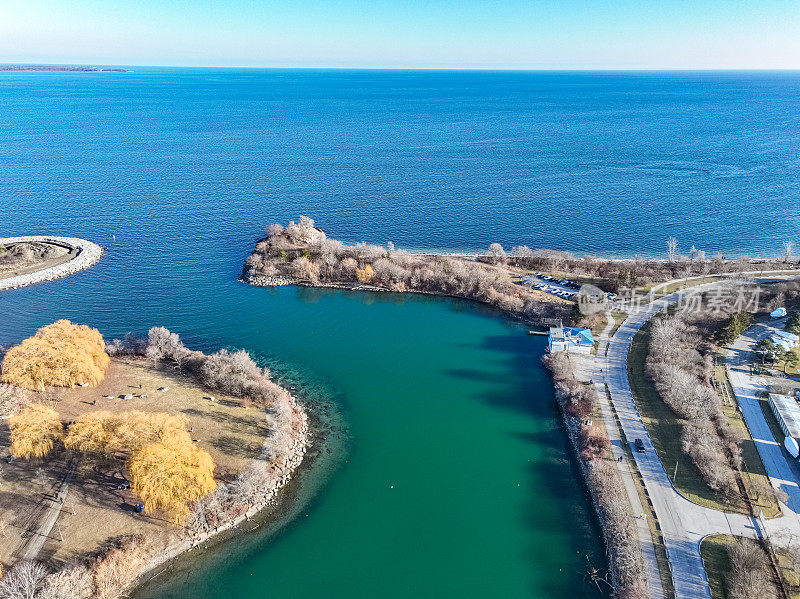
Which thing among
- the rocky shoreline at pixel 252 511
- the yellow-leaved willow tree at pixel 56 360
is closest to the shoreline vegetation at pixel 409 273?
the rocky shoreline at pixel 252 511

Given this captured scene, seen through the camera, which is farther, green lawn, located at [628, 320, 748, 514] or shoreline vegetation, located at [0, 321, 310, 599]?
green lawn, located at [628, 320, 748, 514]

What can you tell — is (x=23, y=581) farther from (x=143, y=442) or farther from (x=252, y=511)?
(x=252, y=511)

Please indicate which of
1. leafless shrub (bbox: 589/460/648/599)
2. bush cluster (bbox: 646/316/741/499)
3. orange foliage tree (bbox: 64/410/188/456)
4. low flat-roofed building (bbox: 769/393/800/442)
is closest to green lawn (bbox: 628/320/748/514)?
bush cluster (bbox: 646/316/741/499)

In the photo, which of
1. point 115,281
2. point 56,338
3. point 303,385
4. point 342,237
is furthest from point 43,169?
point 303,385

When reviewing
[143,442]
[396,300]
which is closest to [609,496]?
[143,442]

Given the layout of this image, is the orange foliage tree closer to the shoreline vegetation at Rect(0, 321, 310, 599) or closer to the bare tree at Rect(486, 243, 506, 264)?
the shoreline vegetation at Rect(0, 321, 310, 599)

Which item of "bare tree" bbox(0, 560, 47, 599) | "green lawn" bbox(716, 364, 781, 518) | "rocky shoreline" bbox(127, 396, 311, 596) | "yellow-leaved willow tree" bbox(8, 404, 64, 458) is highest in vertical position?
"yellow-leaved willow tree" bbox(8, 404, 64, 458)

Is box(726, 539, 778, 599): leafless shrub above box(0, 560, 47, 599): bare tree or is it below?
above
